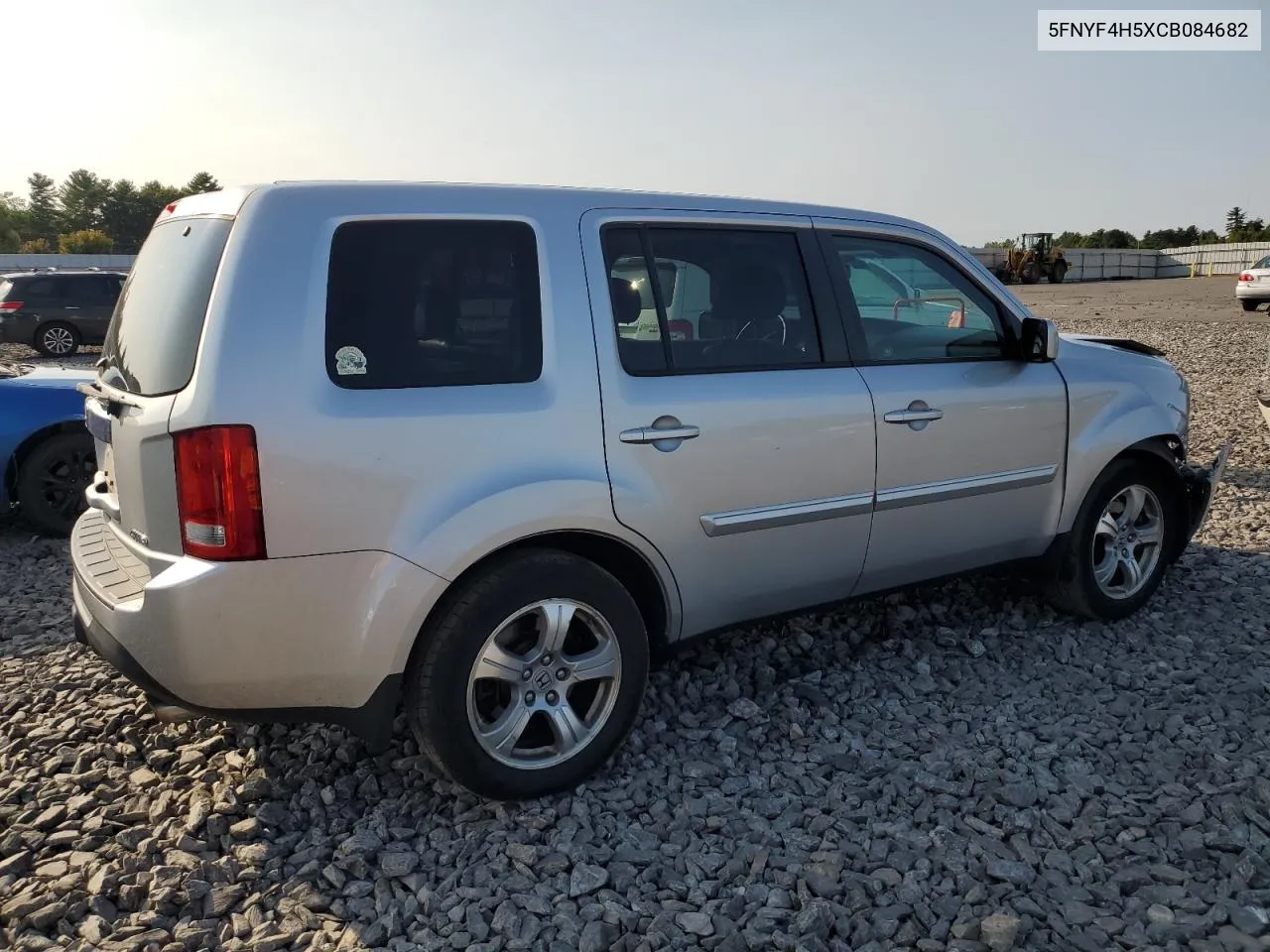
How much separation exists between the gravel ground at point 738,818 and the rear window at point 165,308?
134 cm

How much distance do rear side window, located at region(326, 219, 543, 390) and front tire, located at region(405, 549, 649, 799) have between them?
60 centimetres

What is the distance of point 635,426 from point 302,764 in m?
1.62

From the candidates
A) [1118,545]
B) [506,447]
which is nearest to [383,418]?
[506,447]

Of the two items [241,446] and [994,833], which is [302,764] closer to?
[241,446]

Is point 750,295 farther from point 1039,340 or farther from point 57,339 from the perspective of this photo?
point 57,339

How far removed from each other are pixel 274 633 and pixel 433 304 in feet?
3.35

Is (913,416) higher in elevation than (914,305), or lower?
lower

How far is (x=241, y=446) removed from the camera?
2.63 m

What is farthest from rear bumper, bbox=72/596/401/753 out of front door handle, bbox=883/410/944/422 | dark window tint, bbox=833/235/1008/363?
dark window tint, bbox=833/235/1008/363

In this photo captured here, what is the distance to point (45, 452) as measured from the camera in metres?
6.28

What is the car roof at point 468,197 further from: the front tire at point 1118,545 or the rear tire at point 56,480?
the rear tire at point 56,480

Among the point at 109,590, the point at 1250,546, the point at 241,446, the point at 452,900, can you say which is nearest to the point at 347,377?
the point at 241,446

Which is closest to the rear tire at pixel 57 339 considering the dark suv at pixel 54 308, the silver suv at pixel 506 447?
the dark suv at pixel 54 308

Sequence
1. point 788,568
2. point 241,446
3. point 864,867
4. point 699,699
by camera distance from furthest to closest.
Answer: point 699,699 → point 788,568 → point 864,867 → point 241,446
